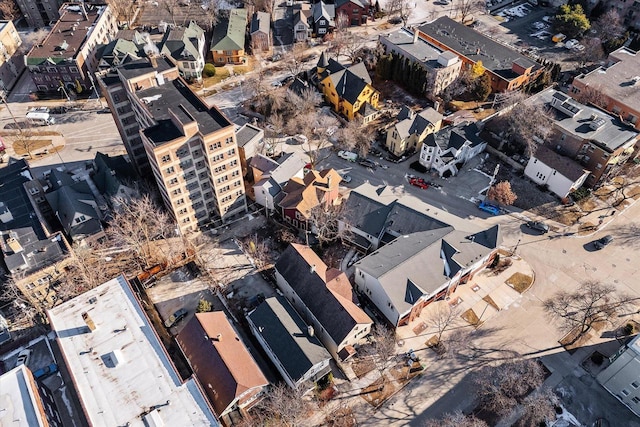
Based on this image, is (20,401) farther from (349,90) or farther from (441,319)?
(349,90)

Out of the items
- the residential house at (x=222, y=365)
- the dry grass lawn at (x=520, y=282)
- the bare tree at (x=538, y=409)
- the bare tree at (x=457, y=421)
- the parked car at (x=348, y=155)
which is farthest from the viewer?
the parked car at (x=348, y=155)

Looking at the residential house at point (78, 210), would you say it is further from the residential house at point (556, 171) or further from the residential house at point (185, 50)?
the residential house at point (556, 171)

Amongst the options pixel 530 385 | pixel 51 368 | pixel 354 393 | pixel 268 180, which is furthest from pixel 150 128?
pixel 530 385

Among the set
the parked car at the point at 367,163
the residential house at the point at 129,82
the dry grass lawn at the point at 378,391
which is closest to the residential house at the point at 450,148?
the parked car at the point at 367,163

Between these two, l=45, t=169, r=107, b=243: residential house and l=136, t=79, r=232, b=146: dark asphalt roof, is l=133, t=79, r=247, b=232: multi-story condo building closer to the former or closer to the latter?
l=136, t=79, r=232, b=146: dark asphalt roof

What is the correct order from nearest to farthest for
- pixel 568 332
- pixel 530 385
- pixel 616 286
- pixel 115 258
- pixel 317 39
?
pixel 530 385 < pixel 568 332 < pixel 616 286 < pixel 115 258 < pixel 317 39

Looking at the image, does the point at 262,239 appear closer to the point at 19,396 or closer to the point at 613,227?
the point at 19,396

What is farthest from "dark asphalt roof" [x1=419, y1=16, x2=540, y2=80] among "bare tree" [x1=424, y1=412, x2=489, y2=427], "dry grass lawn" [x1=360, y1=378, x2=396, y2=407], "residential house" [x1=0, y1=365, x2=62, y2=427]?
"residential house" [x1=0, y1=365, x2=62, y2=427]
